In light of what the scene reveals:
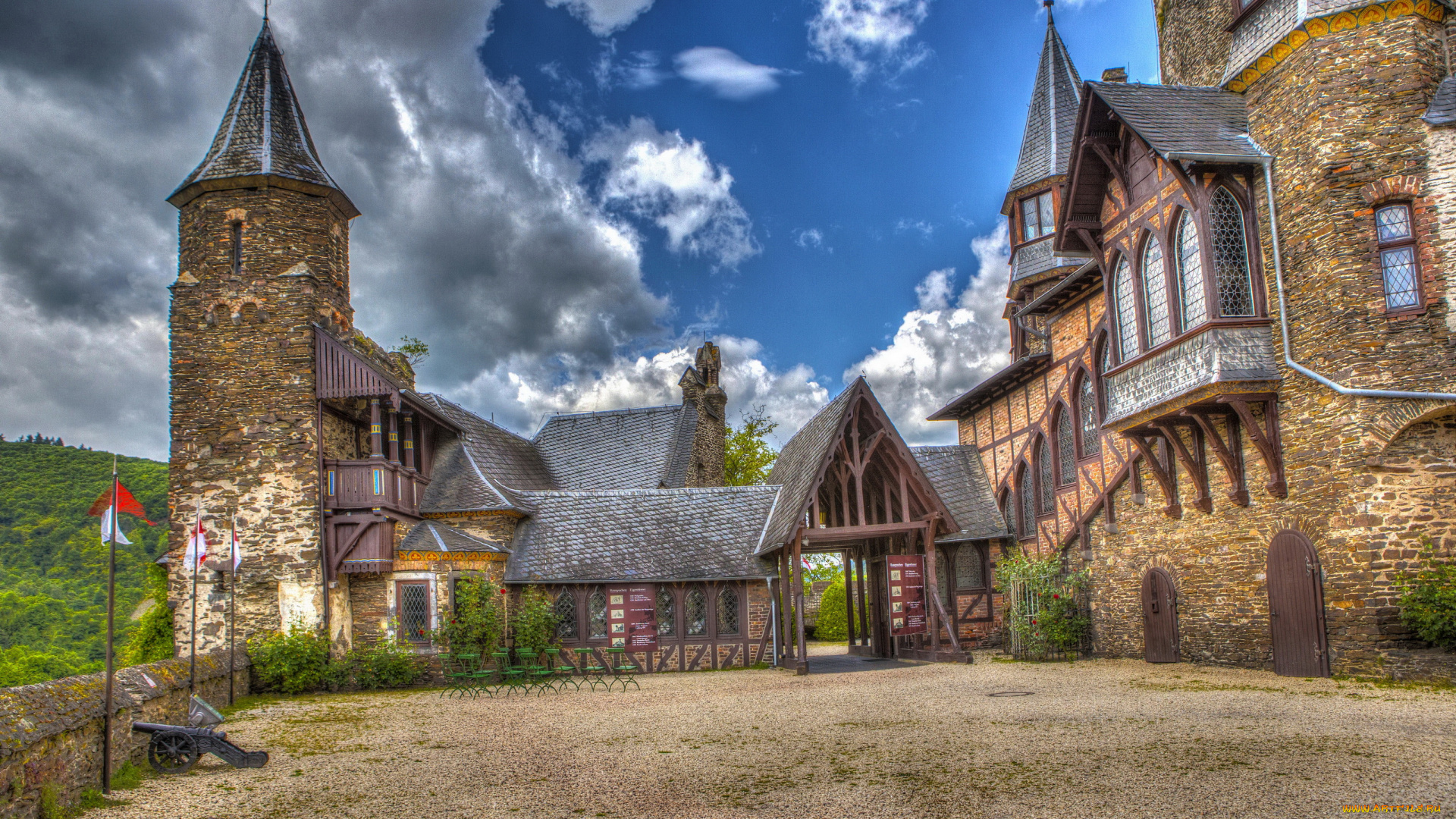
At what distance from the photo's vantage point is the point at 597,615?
22.4 meters

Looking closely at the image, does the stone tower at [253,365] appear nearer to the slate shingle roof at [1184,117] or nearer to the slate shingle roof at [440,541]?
the slate shingle roof at [440,541]

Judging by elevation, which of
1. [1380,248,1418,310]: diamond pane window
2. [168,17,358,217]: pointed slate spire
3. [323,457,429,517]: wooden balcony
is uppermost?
[168,17,358,217]: pointed slate spire

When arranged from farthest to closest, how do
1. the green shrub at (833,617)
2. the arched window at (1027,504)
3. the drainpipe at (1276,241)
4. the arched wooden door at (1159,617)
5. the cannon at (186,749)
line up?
the green shrub at (833,617) → the arched window at (1027,504) → the arched wooden door at (1159,617) → the drainpipe at (1276,241) → the cannon at (186,749)

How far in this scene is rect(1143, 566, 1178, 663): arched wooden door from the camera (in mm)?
17734

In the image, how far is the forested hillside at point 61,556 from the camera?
2778 cm

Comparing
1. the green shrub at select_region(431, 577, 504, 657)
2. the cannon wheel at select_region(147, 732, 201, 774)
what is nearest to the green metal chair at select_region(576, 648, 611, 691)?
the green shrub at select_region(431, 577, 504, 657)

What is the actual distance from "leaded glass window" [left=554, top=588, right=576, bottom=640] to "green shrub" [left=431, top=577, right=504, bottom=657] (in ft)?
4.79

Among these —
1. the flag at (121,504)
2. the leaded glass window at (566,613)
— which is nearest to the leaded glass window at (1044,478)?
the leaded glass window at (566,613)

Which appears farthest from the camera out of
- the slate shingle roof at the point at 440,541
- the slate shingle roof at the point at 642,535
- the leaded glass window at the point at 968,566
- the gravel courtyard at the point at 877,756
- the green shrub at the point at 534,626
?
the leaded glass window at the point at 968,566

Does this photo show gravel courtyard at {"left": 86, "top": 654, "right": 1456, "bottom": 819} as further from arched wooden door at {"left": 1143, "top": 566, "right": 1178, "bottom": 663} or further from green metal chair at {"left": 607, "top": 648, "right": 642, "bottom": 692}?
green metal chair at {"left": 607, "top": 648, "right": 642, "bottom": 692}

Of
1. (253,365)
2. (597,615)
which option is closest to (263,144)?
(253,365)

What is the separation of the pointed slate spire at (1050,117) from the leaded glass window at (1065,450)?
29.4ft

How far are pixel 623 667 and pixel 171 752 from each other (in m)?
10.8

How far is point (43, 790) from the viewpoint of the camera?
25.9ft
